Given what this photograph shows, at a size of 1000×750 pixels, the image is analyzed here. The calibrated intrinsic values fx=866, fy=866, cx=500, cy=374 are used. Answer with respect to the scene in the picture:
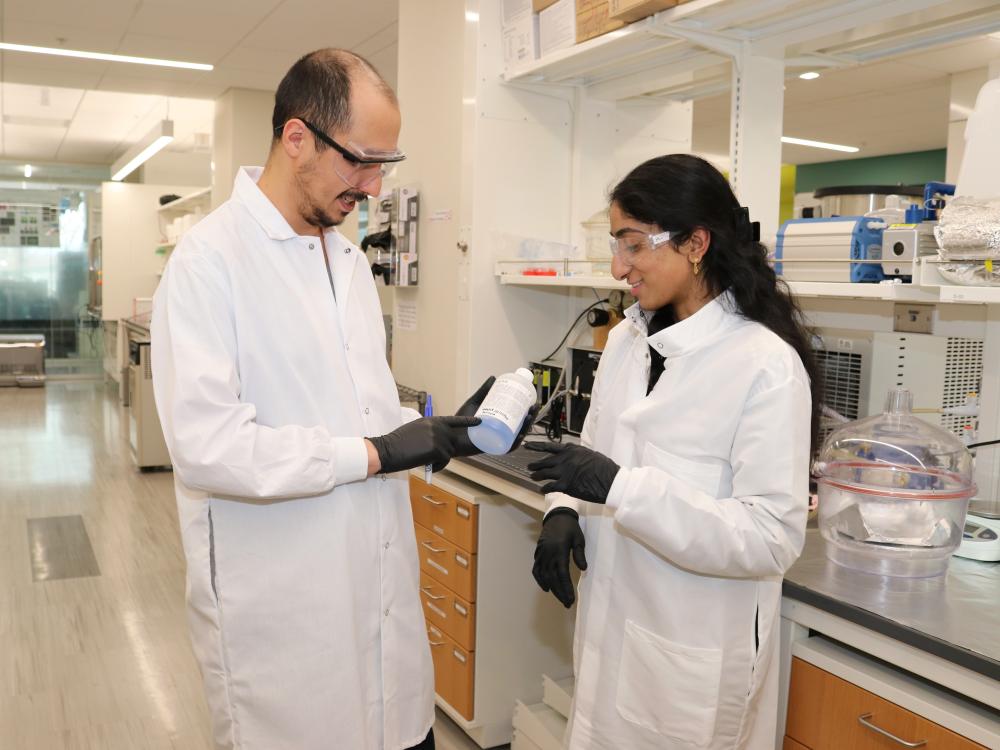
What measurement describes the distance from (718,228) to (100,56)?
5670mm

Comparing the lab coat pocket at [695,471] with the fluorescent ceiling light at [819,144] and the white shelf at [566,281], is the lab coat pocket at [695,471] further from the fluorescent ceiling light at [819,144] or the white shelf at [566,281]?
the fluorescent ceiling light at [819,144]

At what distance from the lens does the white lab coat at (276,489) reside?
137 centimetres

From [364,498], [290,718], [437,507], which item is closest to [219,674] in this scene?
[290,718]

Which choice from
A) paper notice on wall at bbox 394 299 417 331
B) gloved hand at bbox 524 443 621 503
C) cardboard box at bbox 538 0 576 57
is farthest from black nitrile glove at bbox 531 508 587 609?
paper notice on wall at bbox 394 299 417 331

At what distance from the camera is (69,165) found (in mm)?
12461

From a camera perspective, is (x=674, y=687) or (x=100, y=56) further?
(x=100, y=56)

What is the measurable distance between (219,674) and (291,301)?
651 mm

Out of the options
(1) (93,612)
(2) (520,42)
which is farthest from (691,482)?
(1) (93,612)

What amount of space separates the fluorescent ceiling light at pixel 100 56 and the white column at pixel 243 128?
704mm

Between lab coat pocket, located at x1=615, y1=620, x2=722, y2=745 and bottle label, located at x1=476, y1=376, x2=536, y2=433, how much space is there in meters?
0.44

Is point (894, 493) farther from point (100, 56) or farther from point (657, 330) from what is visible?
point (100, 56)

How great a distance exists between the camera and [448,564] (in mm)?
2832

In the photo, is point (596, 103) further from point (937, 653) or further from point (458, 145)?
point (937, 653)

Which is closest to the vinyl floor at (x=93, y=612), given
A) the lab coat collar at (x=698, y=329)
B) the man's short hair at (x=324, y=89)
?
the lab coat collar at (x=698, y=329)
